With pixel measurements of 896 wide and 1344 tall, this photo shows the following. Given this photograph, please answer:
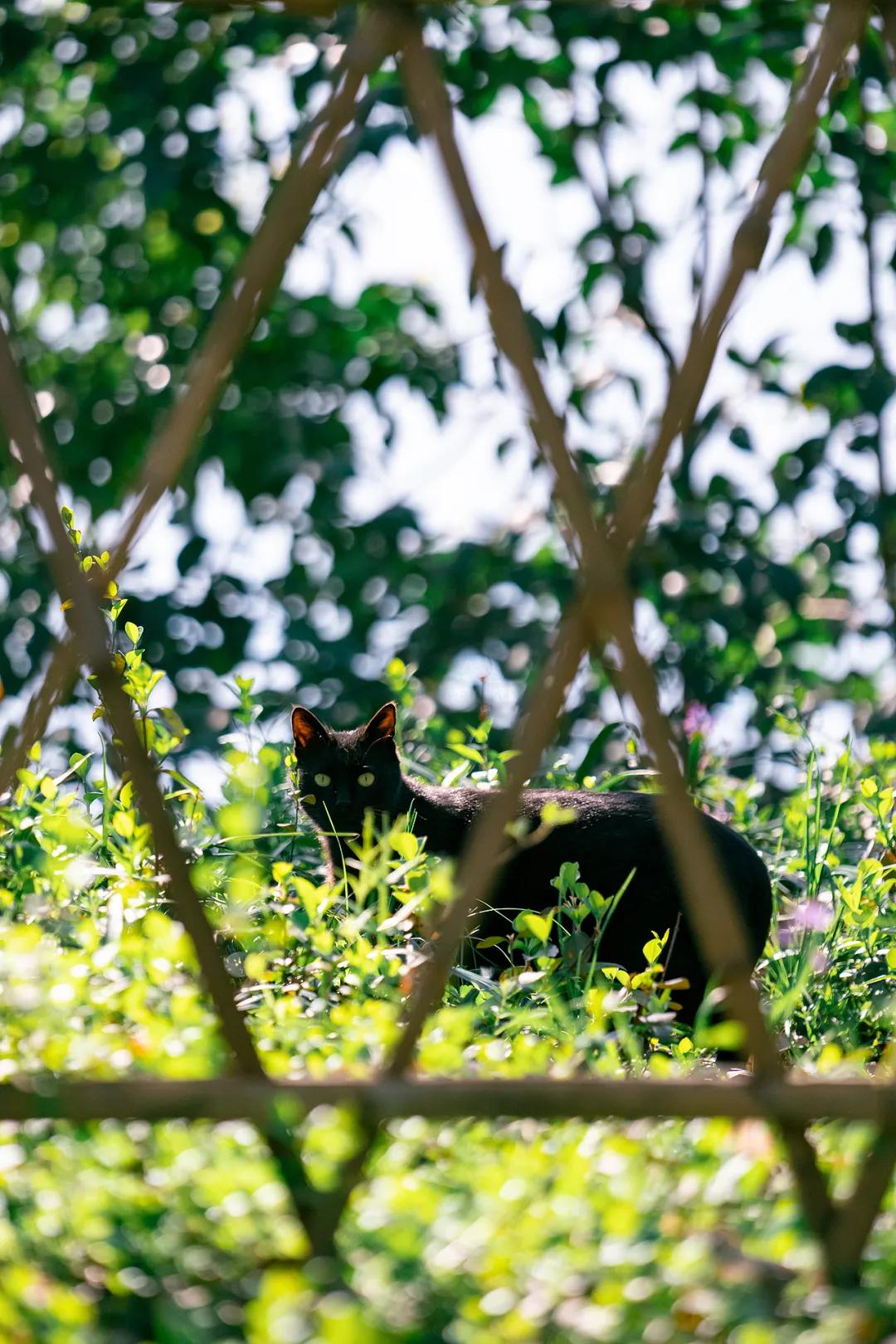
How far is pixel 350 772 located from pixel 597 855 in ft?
2.25

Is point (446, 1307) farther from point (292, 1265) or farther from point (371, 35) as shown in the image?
point (371, 35)

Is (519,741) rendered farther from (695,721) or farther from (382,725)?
(695,721)

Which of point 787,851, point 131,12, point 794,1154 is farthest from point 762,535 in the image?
point 794,1154

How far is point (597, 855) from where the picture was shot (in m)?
3.12

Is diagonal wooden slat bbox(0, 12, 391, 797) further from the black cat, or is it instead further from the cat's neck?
the cat's neck

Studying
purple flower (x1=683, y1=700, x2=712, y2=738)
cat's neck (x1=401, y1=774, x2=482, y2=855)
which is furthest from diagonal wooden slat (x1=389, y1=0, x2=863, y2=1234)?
purple flower (x1=683, y1=700, x2=712, y2=738)

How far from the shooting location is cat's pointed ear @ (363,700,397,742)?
3424mm

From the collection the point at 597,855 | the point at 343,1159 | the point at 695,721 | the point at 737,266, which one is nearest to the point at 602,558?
the point at 737,266

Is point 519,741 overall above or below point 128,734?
below

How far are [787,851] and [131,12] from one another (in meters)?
3.96

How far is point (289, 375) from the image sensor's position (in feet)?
19.7

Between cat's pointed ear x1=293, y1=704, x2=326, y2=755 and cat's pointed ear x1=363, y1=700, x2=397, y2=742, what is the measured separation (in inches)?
5.5

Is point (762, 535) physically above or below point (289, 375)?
below

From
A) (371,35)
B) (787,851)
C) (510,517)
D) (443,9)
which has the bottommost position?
(787,851)
